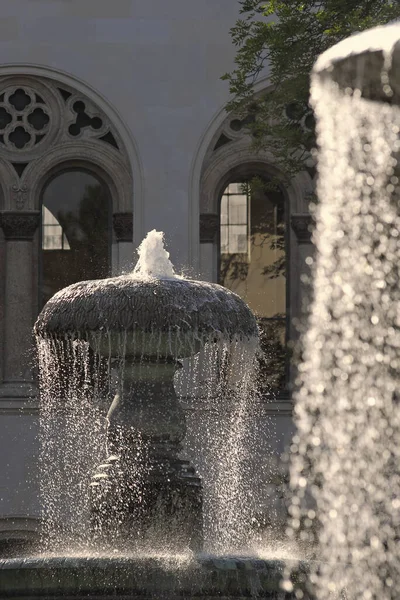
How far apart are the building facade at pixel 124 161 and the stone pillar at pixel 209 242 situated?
0.02m

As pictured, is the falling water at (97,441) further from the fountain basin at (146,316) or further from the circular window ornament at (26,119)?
the fountain basin at (146,316)

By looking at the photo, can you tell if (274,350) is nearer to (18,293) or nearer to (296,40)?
(18,293)

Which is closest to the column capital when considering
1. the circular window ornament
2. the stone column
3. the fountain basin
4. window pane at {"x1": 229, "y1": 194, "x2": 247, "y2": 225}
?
the stone column

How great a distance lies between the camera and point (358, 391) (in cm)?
1376

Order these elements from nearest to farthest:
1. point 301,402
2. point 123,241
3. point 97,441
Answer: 1. point 301,402
2. point 97,441
3. point 123,241

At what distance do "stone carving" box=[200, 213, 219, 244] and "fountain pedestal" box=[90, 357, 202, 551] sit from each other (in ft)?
24.6

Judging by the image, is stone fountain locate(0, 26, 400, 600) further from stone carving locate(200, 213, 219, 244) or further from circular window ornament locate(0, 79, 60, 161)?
circular window ornament locate(0, 79, 60, 161)

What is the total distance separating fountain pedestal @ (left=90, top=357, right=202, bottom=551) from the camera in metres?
10.5

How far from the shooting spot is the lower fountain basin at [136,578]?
327 inches

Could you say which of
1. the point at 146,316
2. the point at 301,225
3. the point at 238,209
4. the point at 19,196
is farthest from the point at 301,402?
the point at 146,316

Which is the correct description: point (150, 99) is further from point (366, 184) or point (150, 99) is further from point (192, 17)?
point (366, 184)

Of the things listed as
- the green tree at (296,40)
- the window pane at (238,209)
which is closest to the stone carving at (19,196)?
the window pane at (238,209)

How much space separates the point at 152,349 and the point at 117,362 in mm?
459

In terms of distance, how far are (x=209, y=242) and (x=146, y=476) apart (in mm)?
7996
